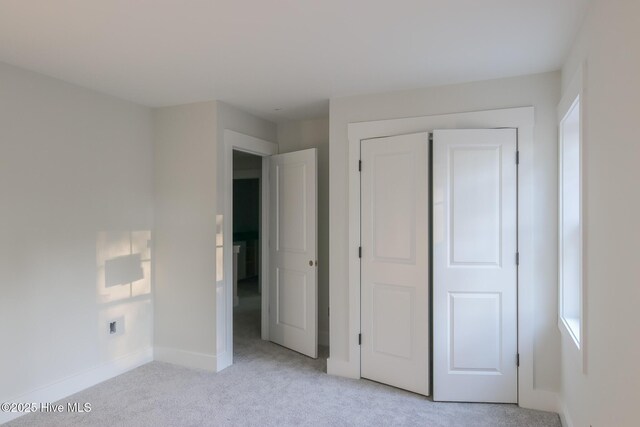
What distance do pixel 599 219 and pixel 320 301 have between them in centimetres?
287

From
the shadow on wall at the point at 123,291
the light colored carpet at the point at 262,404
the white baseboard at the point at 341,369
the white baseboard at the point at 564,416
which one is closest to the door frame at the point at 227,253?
the light colored carpet at the point at 262,404

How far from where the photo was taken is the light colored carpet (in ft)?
8.36

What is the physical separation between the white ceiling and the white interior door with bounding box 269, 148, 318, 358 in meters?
0.94

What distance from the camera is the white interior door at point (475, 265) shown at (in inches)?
109

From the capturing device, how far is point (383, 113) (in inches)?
124

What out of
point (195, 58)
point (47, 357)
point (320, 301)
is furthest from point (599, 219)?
point (47, 357)

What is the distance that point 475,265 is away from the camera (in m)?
2.82

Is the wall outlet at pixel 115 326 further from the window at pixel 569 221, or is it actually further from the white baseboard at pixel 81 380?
the window at pixel 569 221

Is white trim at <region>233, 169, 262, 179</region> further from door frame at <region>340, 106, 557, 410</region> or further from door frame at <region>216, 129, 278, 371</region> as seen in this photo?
door frame at <region>340, 106, 557, 410</region>

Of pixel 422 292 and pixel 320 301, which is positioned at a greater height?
pixel 422 292

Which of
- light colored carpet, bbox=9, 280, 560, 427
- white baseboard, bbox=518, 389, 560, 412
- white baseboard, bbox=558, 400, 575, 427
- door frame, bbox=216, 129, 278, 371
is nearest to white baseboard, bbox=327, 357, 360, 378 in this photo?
light colored carpet, bbox=9, 280, 560, 427

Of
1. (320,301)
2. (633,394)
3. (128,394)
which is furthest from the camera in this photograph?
(320,301)

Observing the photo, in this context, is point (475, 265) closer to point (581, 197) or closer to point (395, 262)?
point (395, 262)

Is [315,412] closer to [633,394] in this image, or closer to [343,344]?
[343,344]
